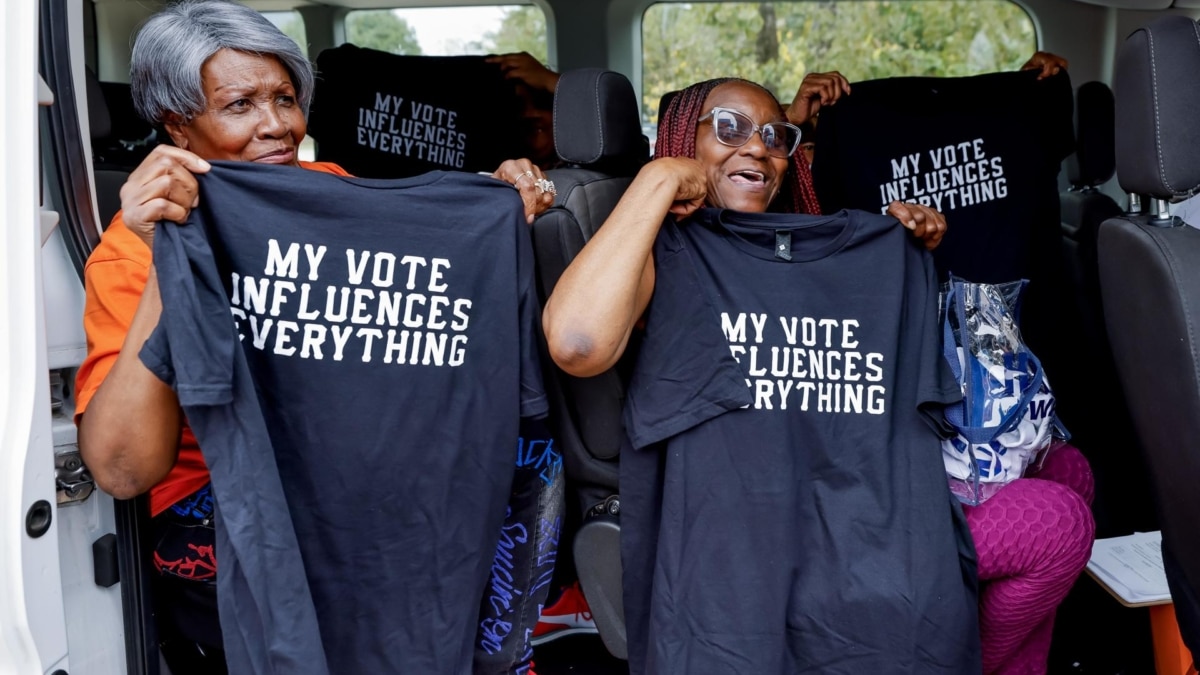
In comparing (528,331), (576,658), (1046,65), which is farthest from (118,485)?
(1046,65)

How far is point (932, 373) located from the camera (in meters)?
2.11

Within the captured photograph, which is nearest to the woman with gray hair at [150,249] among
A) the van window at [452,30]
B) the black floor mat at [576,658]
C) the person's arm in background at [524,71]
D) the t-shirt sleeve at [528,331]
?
the t-shirt sleeve at [528,331]

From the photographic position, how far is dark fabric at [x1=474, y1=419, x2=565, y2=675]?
6.98 feet

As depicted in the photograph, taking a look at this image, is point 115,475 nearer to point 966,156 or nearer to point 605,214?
point 605,214

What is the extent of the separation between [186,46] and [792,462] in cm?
146

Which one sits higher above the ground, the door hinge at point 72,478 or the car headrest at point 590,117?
the car headrest at point 590,117

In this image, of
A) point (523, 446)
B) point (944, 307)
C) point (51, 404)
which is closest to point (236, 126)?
point (51, 404)

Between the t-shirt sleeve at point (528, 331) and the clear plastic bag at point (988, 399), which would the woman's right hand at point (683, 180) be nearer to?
the t-shirt sleeve at point (528, 331)

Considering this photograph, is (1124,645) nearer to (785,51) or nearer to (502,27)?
(785,51)

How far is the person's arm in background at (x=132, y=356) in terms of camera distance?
5.29 ft

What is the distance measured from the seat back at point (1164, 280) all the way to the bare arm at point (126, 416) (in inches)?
70.0

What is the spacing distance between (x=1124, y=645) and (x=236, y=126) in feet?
9.14

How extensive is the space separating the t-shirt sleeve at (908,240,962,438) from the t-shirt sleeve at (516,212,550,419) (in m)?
0.79

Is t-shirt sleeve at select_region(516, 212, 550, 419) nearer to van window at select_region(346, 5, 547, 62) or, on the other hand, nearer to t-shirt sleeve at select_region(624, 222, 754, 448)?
t-shirt sleeve at select_region(624, 222, 754, 448)
